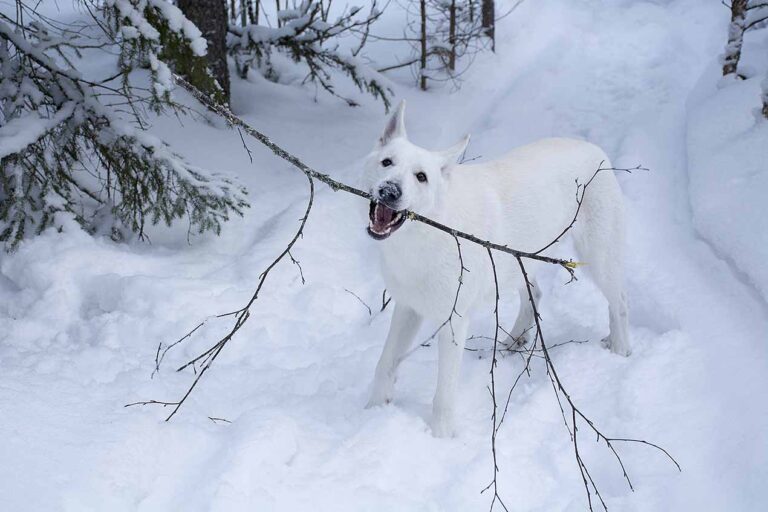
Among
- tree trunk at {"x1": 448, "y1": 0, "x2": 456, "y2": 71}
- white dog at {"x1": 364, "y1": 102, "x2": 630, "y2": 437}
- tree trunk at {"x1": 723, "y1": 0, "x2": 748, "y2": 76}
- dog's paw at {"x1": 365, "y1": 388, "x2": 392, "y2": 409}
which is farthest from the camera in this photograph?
tree trunk at {"x1": 448, "y1": 0, "x2": 456, "y2": 71}

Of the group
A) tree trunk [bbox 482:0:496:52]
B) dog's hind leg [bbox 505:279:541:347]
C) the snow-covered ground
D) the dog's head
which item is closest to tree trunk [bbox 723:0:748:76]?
the snow-covered ground

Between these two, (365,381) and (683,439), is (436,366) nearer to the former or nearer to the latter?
(365,381)

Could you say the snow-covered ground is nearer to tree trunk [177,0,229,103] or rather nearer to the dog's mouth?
the dog's mouth

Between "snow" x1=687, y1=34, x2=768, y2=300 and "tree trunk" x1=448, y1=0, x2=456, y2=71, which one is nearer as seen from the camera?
"snow" x1=687, y1=34, x2=768, y2=300

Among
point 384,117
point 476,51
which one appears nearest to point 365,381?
point 384,117

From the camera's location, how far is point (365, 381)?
4340 mm

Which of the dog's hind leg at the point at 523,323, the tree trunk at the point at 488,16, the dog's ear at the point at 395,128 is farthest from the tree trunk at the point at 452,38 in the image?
the dog's ear at the point at 395,128

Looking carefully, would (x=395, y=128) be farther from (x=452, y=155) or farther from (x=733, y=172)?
(x=733, y=172)

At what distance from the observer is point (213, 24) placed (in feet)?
23.7

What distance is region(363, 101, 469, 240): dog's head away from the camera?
324 cm

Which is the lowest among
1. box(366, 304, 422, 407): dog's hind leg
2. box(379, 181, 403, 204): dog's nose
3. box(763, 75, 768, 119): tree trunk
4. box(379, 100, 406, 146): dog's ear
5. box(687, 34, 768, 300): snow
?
box(366, 304, 422, 407): dog's hind leg

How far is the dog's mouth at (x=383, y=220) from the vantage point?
3273mm

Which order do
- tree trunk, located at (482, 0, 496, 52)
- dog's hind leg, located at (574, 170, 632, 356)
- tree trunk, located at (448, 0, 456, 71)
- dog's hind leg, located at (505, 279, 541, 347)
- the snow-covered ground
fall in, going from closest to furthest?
the snow-covered ground, dog's hind leg, located at (574, 170, 632, 356), dog's hind leg, located at (505, 279, 541, 347), tree trunk, located at (448, 0, 456, 71), tree trunk, located at (482, 0, 496, 52)

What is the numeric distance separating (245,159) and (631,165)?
4227mm
